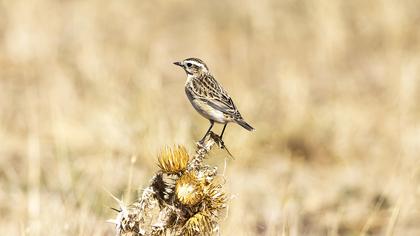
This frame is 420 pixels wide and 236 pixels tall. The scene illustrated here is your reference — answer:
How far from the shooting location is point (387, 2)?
524 inches

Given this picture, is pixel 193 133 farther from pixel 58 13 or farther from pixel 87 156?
pixel 58 13

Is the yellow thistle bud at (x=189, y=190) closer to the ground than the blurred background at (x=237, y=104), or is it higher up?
higher up

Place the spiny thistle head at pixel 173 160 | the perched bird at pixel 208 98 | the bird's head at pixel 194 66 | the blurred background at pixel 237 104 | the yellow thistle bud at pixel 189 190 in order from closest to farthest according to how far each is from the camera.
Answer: the yellow thistle bud at pixel 189 190 < the spiny thistle head at pixel 173 160 < the perched bird at pixel 208 98 < the bird's head at pixel 194 66 < the blurred background at pixel 237 104

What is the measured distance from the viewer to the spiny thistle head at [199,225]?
4258 mm

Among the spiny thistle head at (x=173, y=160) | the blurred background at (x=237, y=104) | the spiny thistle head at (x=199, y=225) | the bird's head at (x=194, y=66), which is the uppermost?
the bird's head at (x=194, y=66)

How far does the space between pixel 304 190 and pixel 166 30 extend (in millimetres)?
5603

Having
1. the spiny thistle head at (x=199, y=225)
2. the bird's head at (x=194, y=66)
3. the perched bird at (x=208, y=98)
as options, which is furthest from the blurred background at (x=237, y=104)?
the spiny thistle head at (x=199, y=225)

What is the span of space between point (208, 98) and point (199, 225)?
1965 millimetres

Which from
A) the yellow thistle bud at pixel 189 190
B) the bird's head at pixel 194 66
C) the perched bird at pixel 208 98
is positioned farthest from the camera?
the bird's head at pixel 194 66

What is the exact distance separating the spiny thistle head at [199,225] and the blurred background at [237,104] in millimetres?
1123

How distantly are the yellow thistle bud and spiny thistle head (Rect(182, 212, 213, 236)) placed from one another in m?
0.07

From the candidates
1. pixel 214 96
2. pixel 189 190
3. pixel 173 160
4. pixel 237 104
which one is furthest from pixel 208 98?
pixel 237 104

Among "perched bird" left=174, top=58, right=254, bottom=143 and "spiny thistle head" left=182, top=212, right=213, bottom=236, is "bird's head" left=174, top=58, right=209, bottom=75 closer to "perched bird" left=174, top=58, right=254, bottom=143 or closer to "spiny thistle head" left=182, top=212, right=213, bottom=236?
"perched bird" left=174, top=58, right=254, bottom=143

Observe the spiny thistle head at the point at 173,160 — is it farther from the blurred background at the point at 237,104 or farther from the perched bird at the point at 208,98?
the perched bird at the point at 208,98
